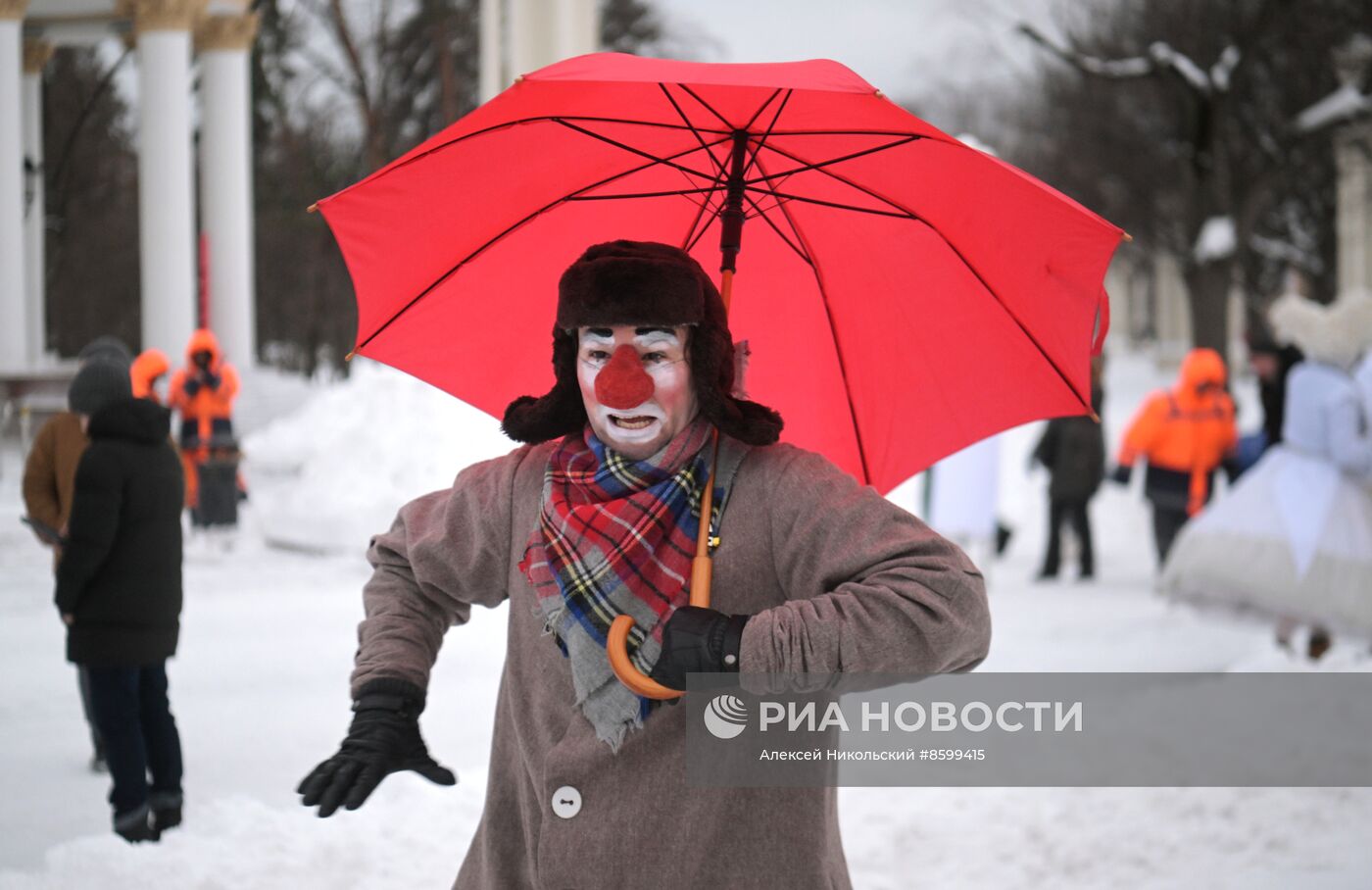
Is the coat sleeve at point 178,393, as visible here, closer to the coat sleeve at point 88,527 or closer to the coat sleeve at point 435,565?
the coat sleeve at point 88,527

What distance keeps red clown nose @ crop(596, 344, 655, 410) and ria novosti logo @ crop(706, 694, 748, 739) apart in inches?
19.1

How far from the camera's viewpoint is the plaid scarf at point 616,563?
7.49 ft

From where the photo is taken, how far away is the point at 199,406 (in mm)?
11477

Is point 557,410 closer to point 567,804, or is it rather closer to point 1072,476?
point 567,804

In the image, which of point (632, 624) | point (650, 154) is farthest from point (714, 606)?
point (650, 154)

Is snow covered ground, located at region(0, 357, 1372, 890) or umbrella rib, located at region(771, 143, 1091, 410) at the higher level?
umbrella rib, located at region(771, 143, 1091, 410)

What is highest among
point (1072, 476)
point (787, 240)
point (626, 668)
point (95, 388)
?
point (787, 240)

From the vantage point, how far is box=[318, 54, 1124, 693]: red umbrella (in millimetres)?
2705

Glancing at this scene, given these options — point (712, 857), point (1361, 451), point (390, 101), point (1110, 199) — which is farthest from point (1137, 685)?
point (1110, 199)

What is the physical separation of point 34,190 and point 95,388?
60.0ft

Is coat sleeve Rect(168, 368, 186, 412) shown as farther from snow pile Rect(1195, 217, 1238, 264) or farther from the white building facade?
snow pile Rect(1195, 217, 1238, 264)

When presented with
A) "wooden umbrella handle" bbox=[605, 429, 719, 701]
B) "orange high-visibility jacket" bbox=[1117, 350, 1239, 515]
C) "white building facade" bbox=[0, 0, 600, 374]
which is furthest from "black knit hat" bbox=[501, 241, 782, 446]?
"white building facade" bbox=[0, 0, 600, 374]

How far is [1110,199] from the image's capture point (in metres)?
43.7

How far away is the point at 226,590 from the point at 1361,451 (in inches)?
278
